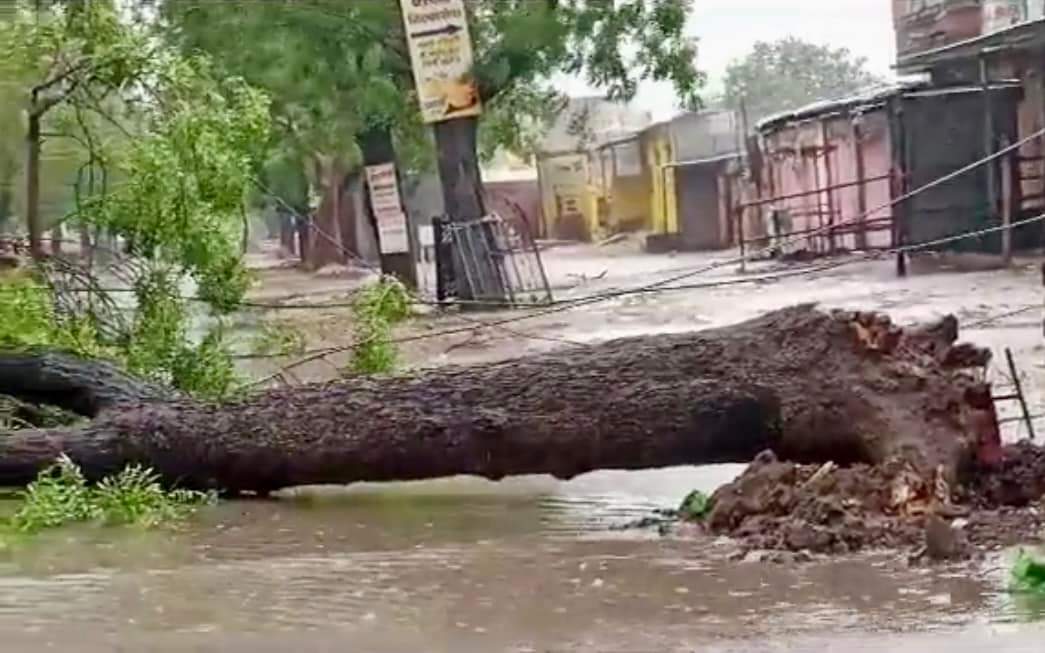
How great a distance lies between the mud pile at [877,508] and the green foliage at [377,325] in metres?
4.01

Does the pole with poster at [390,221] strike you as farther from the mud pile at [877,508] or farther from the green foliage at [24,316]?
the mud pile at [877,508]

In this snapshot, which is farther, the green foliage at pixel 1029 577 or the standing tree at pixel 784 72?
the standing tree at pixel 784 72

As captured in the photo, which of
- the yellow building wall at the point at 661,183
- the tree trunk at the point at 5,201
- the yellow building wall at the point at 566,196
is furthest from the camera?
the yellow building wall at the point at 566,196

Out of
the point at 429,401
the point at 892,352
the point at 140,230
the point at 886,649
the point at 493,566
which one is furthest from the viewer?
the point at 140,230

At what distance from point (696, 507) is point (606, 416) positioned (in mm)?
575

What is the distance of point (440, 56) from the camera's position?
832 inches

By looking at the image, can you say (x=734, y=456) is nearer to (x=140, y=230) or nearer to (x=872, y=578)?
(x=872, y=578)

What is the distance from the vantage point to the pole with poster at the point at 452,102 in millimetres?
20859

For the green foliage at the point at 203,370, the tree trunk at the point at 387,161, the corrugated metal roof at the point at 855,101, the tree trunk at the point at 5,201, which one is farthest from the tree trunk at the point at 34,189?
the corrugated metal roof at the point at 855,101

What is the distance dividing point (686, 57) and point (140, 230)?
41.6ft

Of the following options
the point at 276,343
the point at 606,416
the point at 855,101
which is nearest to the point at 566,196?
the point at 855,101

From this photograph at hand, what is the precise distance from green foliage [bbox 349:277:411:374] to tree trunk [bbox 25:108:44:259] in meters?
2.18

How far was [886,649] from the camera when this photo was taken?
17.4 feet

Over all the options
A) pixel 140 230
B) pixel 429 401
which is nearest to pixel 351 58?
pixel 140 230
